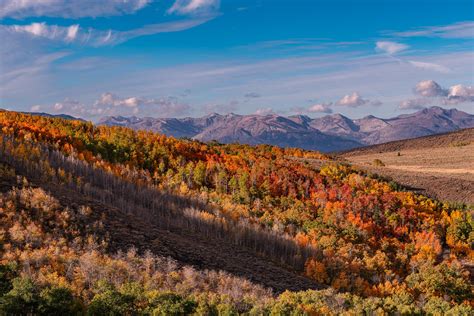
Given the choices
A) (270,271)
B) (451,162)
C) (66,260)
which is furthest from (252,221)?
(451,162)

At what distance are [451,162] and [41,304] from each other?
572ft

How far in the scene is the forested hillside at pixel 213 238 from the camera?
18828 mm

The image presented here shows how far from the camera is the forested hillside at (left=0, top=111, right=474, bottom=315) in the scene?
1883cm

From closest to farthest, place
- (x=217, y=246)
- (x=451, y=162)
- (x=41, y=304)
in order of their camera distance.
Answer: (x=41, y=304), (x=217, y=246), (x=451, y=162)

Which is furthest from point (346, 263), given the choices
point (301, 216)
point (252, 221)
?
point (301, 216)

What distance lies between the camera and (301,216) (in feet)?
275

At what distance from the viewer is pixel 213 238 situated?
42.4 m

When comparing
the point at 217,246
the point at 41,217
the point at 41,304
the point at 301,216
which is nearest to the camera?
the point at 41,304

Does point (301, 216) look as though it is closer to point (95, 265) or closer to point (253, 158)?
point (253, 158)

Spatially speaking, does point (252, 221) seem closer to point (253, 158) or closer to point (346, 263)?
point (346, 263)

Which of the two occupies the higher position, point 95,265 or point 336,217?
point 95,265

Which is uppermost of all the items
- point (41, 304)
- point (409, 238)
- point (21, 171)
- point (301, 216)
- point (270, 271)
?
point (21, 171)

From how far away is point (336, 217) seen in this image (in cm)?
8725

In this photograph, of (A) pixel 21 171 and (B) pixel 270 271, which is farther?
(A) pixel 21 171
